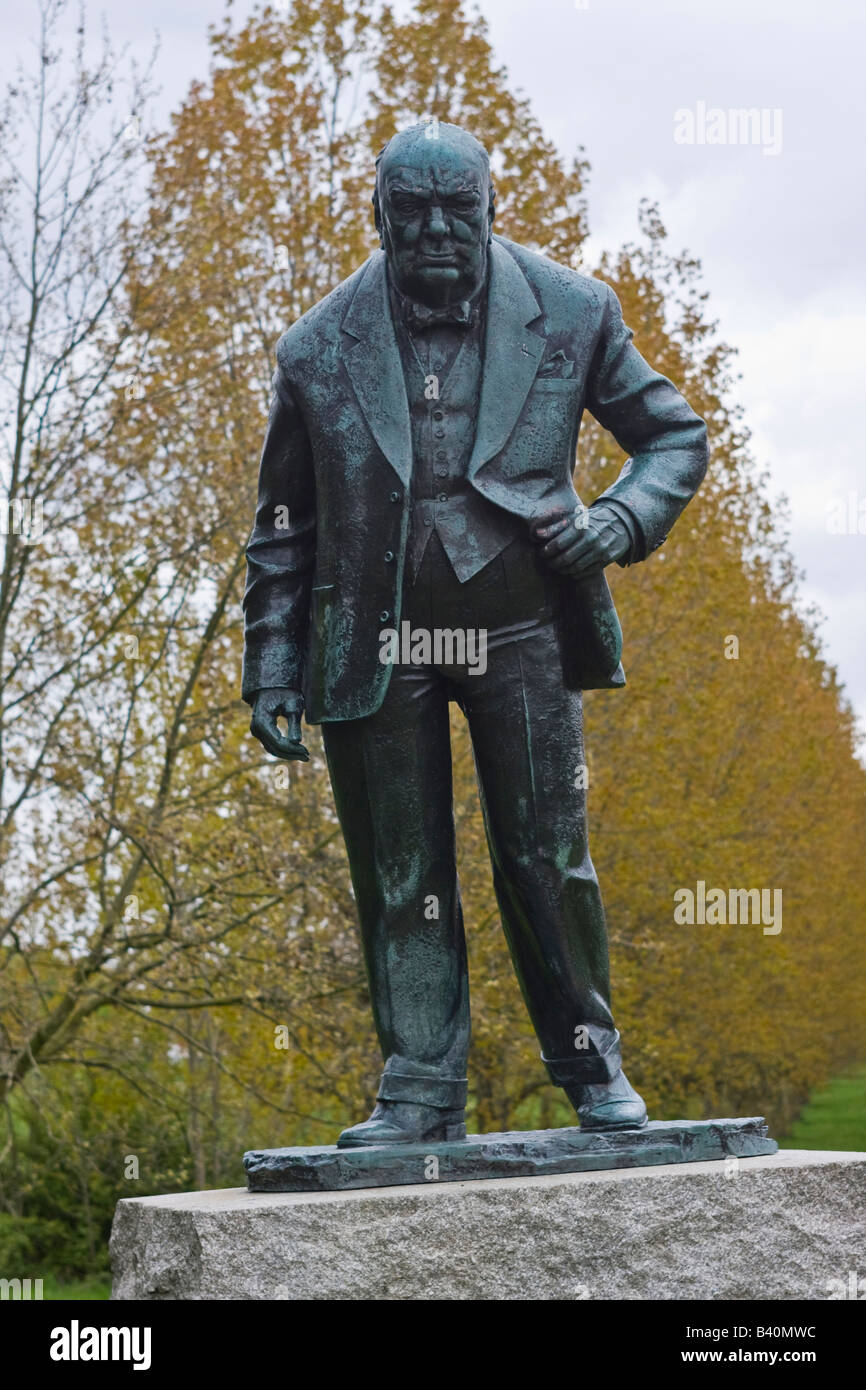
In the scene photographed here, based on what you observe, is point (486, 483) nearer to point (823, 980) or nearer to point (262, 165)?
point (262, 165)

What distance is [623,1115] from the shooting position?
509 centimetres

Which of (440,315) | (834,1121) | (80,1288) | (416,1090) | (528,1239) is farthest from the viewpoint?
(834,1121)

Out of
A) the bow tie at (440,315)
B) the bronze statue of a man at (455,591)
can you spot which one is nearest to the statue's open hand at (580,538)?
the bronze statue of a man at (455,591)

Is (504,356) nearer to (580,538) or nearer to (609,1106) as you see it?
(580,538)

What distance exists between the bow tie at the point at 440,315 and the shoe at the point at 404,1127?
204 cm

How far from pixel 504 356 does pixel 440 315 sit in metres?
0.21

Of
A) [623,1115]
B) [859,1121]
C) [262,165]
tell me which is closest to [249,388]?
[262,165]

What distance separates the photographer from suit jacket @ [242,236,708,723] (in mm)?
5180

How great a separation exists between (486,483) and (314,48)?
12155mm

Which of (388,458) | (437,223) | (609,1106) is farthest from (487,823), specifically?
(437,223)

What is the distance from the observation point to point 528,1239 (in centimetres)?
464

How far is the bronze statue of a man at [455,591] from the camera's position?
516cm
